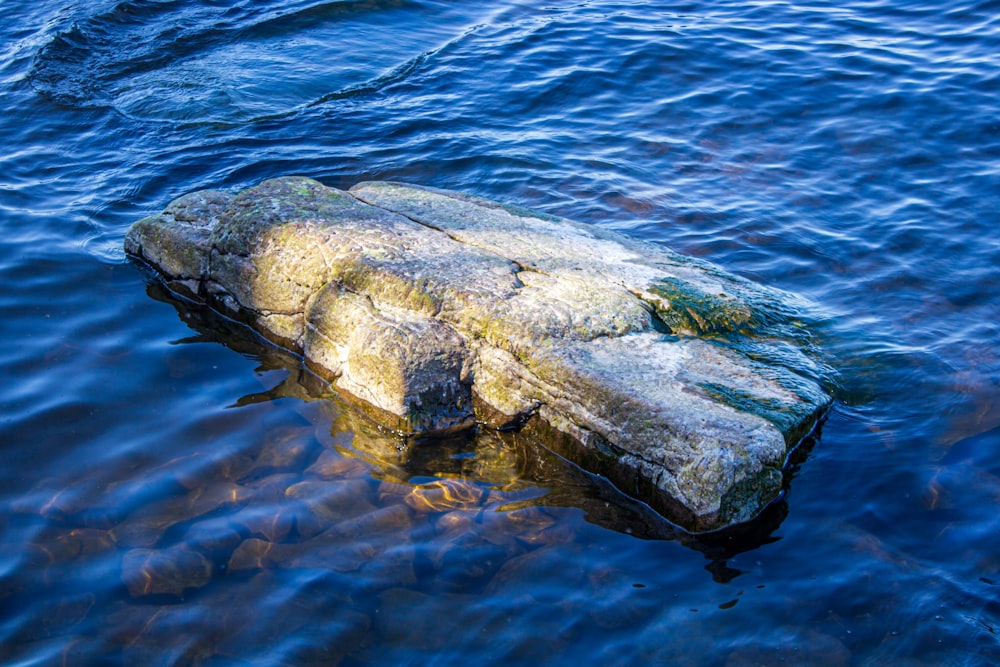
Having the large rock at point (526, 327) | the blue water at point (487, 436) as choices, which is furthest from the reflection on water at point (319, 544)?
the large rock at point (526, 327)

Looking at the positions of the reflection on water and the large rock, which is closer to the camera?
the reflection on water

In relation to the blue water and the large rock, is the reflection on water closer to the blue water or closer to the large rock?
the blue water

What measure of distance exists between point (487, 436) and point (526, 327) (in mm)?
667

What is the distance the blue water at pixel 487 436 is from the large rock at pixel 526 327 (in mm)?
239

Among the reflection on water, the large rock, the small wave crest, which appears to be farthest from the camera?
the small wave crest

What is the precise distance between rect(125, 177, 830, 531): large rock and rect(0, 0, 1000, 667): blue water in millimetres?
239

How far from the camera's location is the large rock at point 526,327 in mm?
4430

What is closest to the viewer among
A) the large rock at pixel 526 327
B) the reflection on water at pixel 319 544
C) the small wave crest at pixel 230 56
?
the reflection on water at pixel 319 544

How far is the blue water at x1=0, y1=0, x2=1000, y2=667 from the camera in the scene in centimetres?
388

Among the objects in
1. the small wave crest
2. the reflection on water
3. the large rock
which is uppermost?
the small wave crest

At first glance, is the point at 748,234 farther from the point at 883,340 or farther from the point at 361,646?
the point at 361,646

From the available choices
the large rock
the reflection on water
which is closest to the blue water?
the reflection on water

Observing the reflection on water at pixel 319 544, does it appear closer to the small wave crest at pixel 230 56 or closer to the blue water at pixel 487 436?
the blue water at pixel 487 436

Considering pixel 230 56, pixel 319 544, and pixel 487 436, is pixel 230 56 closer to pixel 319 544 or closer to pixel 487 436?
pixel 487 436
